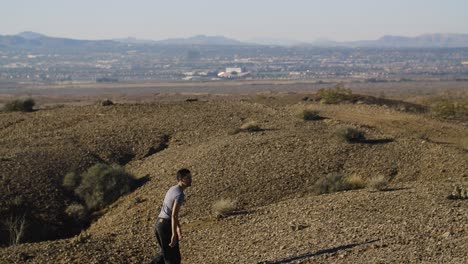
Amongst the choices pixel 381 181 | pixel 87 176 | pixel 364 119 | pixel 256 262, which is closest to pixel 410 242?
pixel 256 262

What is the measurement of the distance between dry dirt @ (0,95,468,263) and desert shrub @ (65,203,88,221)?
0.30m

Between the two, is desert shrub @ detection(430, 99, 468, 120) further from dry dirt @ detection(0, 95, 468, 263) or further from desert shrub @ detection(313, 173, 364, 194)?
desert shrub @ detection(313, 173, 364, 194)

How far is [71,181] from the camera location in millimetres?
19625

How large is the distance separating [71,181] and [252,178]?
467cm

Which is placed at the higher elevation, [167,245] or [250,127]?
[167,245]

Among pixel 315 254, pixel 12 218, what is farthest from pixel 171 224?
pixel 12 218

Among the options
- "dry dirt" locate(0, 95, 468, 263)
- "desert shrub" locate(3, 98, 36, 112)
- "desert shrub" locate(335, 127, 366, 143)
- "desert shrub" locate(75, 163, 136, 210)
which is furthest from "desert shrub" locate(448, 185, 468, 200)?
"desert shrub" locate(3, 98, 36, 112)

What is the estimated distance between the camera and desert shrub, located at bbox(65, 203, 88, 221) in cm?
1786

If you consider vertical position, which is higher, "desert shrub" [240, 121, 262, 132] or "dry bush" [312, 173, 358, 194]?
"desert shrub" [240, 121, 262, 132]

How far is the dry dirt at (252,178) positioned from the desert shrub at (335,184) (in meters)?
0.45

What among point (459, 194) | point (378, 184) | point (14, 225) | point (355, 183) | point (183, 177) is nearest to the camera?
point (183, 177)

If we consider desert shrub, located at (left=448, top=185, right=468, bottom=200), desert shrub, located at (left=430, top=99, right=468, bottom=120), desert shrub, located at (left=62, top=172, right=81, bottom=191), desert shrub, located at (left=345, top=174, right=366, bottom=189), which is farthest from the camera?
desert shrub, located at (left=430, top=99, right=468, bottom=120)

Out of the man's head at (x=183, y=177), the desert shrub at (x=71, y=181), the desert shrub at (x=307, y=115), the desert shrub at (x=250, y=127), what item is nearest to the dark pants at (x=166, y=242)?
the man's head at (x=183, y=177)

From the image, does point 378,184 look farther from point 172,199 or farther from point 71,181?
point 71,181
